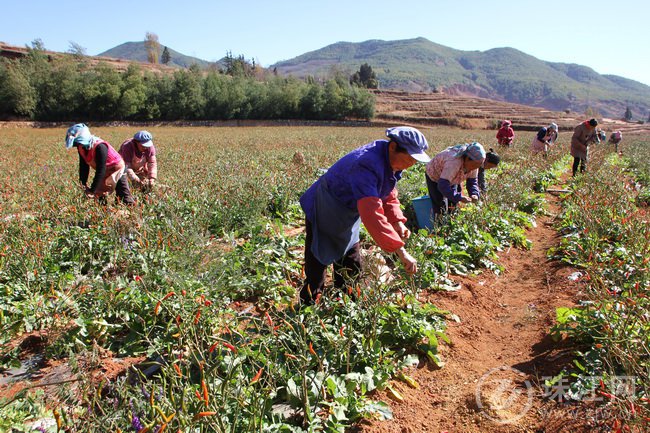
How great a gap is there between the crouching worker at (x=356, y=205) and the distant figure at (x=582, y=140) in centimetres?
775

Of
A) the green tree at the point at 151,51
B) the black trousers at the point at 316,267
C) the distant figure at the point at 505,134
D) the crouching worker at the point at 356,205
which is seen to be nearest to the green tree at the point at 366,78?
the green tree at the point at 151,51

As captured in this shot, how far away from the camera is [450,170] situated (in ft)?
16.0

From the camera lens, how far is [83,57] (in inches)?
2591

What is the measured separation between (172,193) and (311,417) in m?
4.83

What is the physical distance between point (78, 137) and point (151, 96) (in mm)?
45880

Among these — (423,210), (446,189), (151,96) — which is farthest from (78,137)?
(151,96)

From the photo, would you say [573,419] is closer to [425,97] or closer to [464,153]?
[464,153]

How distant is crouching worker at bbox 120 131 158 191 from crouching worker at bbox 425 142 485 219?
4.11m

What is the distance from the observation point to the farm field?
2.10 metres

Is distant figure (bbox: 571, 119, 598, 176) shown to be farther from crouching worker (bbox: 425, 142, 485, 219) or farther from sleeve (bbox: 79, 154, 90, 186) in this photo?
sleeve (bbox: 79, 154, 90, 186)

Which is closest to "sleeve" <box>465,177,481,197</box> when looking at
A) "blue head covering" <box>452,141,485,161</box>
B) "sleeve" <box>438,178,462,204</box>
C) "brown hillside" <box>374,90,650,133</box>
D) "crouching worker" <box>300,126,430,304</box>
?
"sleeve" <box>438,178,462,204</box>

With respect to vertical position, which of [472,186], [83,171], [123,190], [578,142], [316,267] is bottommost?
[316,267]

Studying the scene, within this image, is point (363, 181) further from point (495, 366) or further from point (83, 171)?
point (83, 171)

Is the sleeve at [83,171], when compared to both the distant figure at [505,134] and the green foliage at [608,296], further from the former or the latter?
the distant figure at [505,134]
